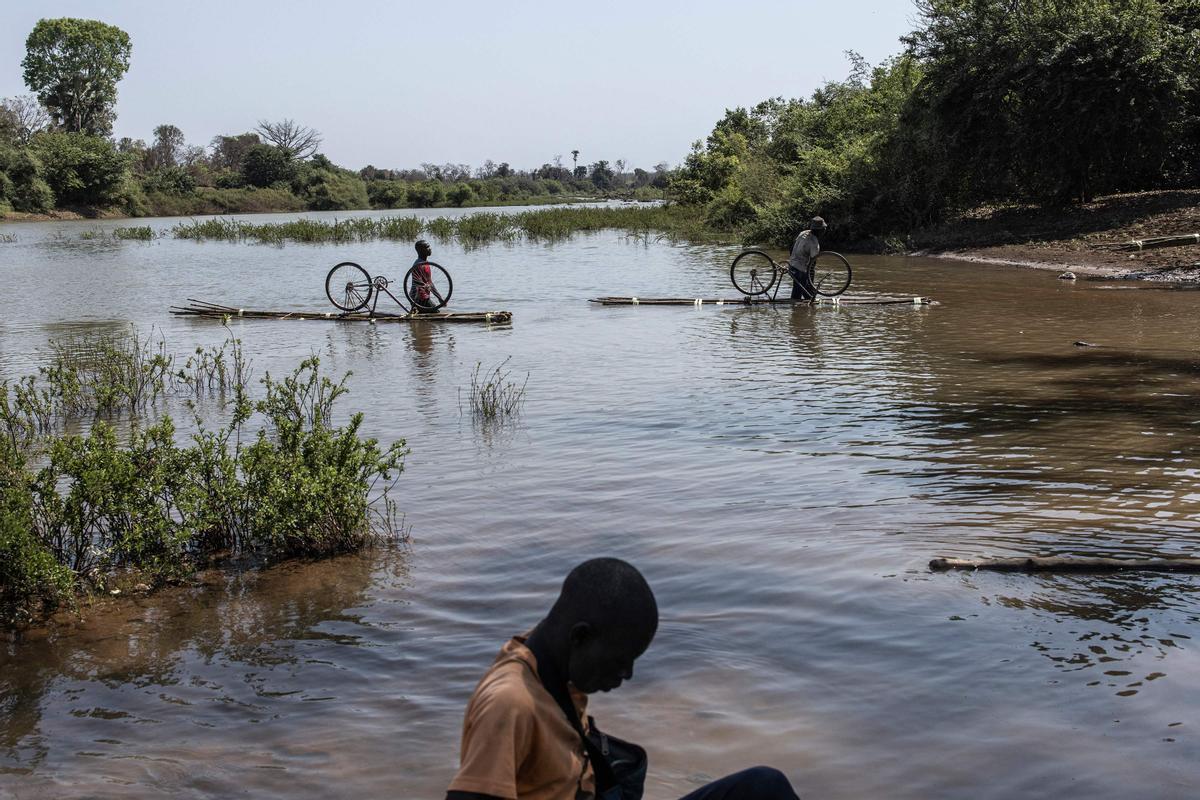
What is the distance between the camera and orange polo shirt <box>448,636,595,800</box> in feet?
6.84

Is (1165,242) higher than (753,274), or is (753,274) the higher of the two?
(1165,242)

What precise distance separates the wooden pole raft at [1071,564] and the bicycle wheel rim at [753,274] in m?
14.7

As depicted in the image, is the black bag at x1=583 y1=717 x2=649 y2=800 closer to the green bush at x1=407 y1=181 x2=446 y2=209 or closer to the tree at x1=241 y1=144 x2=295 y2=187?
the tree at x1=241 y1=144 x2=295 y2=187

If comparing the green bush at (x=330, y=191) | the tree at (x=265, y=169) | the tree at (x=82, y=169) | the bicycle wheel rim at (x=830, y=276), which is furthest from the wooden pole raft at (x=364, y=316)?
the tree at (x=265, y=169)

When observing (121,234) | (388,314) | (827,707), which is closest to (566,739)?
(827,707)

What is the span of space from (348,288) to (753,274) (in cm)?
747

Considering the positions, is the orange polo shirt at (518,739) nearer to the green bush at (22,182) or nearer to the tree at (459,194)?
the green bush at (22,182)

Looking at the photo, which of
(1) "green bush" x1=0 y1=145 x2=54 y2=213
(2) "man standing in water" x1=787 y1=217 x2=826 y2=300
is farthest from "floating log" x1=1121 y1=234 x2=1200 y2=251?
(1) "green bush" x1=0 y1=145 x2=54 y2=213

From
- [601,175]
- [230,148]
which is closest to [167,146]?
[230,148]

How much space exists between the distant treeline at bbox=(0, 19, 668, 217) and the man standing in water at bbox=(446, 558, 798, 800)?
2889 inches

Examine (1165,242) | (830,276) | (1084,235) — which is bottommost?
(830,276)

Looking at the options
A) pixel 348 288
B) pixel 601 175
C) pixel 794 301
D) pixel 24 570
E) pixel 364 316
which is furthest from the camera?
pixel 601 175

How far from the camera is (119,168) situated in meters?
Answer: 73.2

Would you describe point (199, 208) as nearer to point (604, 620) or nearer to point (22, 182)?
point (22, 182)
